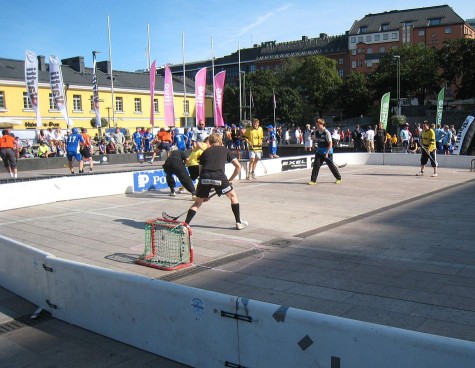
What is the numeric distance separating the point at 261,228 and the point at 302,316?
5.41 meters

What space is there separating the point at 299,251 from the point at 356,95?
76.6m

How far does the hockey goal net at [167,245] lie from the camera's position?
613cm

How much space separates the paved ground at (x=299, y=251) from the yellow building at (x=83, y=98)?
3335 cm

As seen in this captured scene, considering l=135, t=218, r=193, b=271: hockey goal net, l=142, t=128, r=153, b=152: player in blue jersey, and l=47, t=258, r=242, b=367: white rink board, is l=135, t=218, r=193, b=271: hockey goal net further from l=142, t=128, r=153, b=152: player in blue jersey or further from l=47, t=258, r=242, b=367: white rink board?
l=142, t=128, r=153, b=152: player in blue jersey

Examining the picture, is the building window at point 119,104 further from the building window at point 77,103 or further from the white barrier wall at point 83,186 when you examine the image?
the white barrier wall at point 83,186

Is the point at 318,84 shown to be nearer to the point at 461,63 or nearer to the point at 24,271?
the point at 461,63

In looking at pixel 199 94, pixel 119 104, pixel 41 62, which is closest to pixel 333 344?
pixel 199 94

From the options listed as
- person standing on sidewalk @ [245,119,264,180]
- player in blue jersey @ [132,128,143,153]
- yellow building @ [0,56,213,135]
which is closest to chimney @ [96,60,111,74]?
yellow building @ [0,56,213,135]

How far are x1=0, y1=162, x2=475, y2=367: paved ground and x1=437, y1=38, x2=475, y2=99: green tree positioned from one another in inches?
2661

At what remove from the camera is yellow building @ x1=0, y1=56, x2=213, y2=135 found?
48.5 metres

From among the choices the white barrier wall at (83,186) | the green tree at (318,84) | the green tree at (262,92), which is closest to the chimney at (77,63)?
the green tree at (262,92)

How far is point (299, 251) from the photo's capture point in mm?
7016

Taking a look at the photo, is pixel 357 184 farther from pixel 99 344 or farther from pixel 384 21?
pixel 384 21

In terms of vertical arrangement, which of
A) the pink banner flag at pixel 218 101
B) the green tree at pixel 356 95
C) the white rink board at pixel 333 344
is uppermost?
the green tree at pixel 356 95
